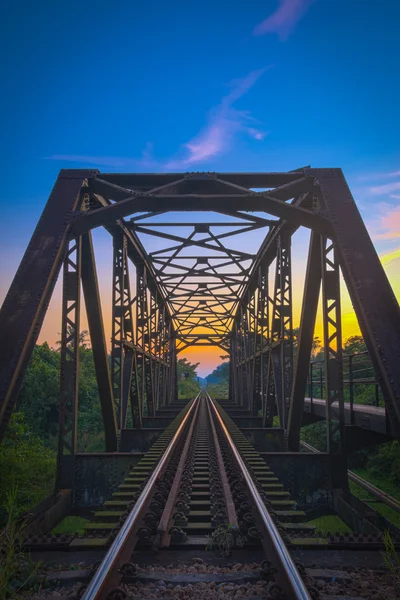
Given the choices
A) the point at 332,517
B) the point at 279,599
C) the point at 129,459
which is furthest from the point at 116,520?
the point at 332,517

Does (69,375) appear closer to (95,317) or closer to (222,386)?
(95,317)

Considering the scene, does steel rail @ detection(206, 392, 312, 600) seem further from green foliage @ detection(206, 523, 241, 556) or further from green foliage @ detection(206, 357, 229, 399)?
green foliage @ detection(206, 357, 229, 399)

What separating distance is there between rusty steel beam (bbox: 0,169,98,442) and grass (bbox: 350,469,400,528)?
6349 mm

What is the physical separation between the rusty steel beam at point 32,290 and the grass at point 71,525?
6.82 ft

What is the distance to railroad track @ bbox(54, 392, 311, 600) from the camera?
8.45 feet

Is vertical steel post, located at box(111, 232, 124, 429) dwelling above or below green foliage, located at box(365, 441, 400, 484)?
above

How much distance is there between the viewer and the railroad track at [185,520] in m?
2.57

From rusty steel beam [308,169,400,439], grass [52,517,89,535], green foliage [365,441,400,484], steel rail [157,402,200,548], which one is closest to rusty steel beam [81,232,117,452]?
grass [52,517,89,535]

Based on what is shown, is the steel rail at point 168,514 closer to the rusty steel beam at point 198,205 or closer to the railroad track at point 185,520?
the railroad track at point 185,520

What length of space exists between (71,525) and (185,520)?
122 inches

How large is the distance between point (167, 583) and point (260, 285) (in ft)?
45.4

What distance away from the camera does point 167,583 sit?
105 inches

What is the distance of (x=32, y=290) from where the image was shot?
5.50 metres

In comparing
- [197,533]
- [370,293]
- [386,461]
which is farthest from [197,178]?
[386,461]
